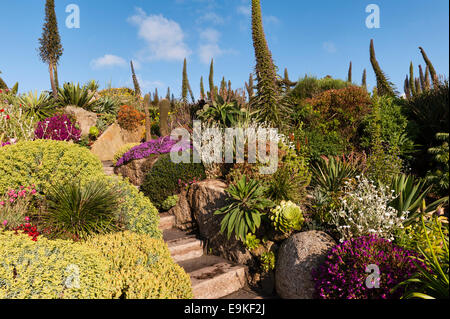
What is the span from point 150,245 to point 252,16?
7684 millimetres

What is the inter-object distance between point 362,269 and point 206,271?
256 cm

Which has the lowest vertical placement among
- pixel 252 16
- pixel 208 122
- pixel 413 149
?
pixel 413 149

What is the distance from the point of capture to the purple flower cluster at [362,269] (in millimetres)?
3297

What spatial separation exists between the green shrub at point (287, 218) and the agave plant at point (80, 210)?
8.64 ft

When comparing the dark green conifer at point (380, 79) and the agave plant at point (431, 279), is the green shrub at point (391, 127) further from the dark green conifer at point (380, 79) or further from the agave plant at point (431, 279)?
the agave plant at point (431, 279)

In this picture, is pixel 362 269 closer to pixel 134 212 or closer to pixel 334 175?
pixel 334 175

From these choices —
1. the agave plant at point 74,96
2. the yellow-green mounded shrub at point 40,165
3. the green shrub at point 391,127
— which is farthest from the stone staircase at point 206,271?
the agave plant at point 74,96

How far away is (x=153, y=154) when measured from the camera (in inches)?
341

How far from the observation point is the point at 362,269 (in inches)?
134

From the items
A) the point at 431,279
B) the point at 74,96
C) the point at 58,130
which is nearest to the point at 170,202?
the point at 431,279

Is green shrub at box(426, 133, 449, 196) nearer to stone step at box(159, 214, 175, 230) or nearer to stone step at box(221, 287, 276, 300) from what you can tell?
stone step at box(221, 287, 276, 300)

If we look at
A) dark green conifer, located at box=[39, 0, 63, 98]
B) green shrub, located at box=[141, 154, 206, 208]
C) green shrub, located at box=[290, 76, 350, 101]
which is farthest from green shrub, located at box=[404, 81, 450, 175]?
dark green conifer, located at box=[39, 0, 63, 98]
